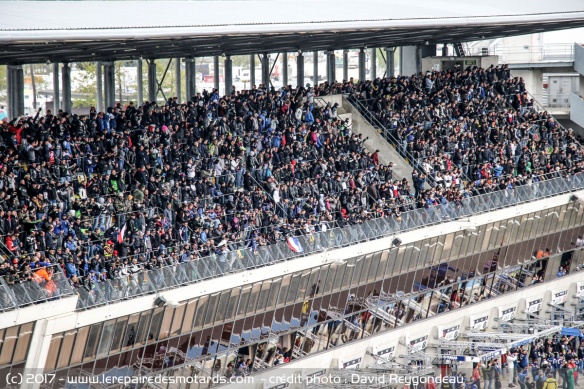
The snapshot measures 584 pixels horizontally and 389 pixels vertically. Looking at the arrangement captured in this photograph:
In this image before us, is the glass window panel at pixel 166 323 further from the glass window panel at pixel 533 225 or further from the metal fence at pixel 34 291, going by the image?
the glass window panel at pixel 533 225

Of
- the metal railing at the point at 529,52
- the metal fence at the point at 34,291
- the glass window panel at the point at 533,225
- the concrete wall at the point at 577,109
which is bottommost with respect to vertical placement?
the glass window panel at the point at 533,225

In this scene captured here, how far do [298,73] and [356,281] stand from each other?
1673 centimetres

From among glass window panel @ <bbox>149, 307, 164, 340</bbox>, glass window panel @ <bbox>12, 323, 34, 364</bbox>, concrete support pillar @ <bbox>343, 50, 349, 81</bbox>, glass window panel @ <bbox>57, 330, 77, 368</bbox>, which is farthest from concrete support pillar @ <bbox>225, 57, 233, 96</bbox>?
glass window panel @ <bbox>12, 323, 34, 364</bbox>

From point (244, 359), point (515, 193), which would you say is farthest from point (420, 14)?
point (244, 359)

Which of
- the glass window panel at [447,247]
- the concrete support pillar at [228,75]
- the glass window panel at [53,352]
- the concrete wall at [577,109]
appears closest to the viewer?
the glass window panel at [53,352]

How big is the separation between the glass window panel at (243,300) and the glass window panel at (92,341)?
5.57 metres

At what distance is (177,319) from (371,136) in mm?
16716

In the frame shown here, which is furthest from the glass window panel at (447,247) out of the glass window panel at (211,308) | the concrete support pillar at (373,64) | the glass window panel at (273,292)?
the concrete support pillar at (373,64)

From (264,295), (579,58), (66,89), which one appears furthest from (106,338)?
(579,58)

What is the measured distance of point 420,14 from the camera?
46.7 meters

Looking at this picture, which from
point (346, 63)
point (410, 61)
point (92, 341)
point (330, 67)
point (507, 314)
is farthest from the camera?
point (410, 61)

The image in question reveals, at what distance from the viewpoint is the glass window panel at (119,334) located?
104ft

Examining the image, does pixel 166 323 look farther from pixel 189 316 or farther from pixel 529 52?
pixel 529 52

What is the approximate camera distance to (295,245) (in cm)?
3712
